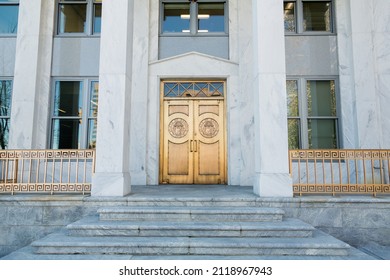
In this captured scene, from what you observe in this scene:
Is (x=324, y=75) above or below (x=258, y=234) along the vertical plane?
above

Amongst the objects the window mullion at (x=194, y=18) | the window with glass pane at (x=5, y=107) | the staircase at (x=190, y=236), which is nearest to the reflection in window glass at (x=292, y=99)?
the window mullion at (x=194, y=18)

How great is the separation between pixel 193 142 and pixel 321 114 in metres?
4.36

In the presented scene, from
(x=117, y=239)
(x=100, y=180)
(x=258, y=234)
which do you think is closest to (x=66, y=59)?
(x=100, y=180)

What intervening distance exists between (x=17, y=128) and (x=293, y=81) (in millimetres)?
9145

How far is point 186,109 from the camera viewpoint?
9.89 meters

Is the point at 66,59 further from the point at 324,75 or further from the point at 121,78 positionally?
the point at 324,75

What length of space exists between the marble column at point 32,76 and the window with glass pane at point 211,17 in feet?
16.8

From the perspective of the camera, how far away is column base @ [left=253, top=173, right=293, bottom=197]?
6.30m

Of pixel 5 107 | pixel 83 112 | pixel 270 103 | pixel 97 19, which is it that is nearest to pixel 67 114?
pixel 83 112

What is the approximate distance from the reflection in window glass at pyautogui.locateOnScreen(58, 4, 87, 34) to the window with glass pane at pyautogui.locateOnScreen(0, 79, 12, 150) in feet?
8.50

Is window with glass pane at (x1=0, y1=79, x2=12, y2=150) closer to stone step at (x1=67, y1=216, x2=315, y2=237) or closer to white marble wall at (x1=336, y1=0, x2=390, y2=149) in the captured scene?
stone step at (x1=67, y1=216, x2=315, y2=237)

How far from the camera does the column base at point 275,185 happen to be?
248 inches

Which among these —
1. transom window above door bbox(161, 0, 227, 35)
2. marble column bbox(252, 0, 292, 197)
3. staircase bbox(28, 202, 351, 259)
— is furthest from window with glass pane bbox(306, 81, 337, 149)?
staircase bbox(28, 202, 351, 259)

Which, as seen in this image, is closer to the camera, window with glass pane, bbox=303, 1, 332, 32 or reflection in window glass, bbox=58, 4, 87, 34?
window with glass pane, bbox=303, 1, 332, 32
